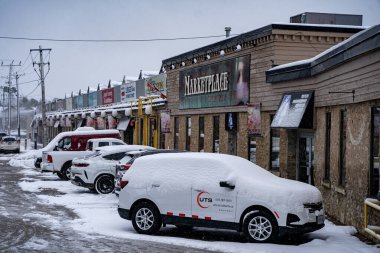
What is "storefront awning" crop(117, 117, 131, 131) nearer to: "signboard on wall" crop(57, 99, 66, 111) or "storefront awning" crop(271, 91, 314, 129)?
"storefront awning" crop(271, 91, 314, 129)

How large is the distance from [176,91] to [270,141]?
11.3 meters

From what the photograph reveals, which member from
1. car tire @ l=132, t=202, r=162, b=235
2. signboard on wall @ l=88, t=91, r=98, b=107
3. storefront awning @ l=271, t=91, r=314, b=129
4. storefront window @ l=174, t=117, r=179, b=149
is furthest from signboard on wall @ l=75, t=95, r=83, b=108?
car tire @ l=132, t=202, r=162, b=235

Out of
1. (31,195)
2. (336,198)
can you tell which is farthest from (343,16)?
(31,195)

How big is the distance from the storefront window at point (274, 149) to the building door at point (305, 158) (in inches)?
44.7

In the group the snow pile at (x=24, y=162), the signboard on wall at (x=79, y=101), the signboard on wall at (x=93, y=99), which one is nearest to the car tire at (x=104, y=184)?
the snow pile at (x=24, y=162)

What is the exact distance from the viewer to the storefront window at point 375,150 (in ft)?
40.1

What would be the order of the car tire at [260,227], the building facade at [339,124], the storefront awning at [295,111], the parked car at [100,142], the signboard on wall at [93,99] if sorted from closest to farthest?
the car tire at [260,227] → the building facade at [339,124] → the storefront awning at [295,111] → the parked car at [100,142] → the signboard on wall at [93,99]

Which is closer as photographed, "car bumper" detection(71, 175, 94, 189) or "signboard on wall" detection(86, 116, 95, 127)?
"car bumper" detection(71, 175, 94, 189)

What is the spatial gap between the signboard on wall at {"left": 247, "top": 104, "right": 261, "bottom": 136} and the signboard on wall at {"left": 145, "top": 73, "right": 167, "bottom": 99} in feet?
37.2

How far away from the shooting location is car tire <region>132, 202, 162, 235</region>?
12805mm

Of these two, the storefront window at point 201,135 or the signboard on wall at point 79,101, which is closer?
the storefront window at point 201,135

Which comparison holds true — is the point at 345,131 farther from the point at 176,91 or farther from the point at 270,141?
the point at 176,91

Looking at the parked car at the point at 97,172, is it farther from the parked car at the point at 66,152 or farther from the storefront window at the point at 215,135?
the storefront window at the point at 215,135

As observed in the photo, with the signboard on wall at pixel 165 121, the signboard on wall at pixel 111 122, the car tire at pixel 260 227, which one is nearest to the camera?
the car tire at pixel 260 227
